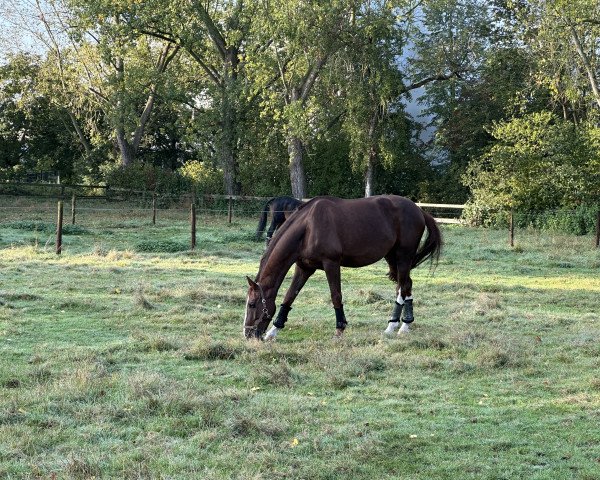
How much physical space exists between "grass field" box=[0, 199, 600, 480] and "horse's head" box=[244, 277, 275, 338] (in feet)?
0.79

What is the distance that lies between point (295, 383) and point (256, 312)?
6.68 ft

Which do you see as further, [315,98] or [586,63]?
[315,98]

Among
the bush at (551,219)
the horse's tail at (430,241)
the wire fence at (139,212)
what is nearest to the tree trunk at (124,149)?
the wire fence at (139,212)

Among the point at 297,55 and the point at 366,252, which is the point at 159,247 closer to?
the point at 366,252

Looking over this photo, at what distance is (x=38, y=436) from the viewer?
494 centimetres

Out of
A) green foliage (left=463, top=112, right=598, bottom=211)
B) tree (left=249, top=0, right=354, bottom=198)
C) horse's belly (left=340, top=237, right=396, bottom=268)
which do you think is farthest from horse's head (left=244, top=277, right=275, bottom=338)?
tree (left=249, top=0, right=354, bottom=198)

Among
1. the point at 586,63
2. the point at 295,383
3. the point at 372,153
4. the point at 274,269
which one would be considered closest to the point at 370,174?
the point at 372,153

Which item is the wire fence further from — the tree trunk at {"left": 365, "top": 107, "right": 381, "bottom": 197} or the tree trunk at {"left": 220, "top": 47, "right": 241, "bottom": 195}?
the tree trunk at {"left": 365, "top": 107, "right": 381, "bottom": 197}

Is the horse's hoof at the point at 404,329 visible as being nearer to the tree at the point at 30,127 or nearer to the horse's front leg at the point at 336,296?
the horse's front leg at the point at 336,296

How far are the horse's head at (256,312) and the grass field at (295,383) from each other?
242mm

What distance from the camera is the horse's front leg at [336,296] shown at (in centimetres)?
895

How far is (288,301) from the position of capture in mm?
9031

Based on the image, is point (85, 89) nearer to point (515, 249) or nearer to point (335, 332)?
point (515, 249)

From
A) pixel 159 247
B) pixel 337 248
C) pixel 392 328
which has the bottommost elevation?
pixel 392 328
